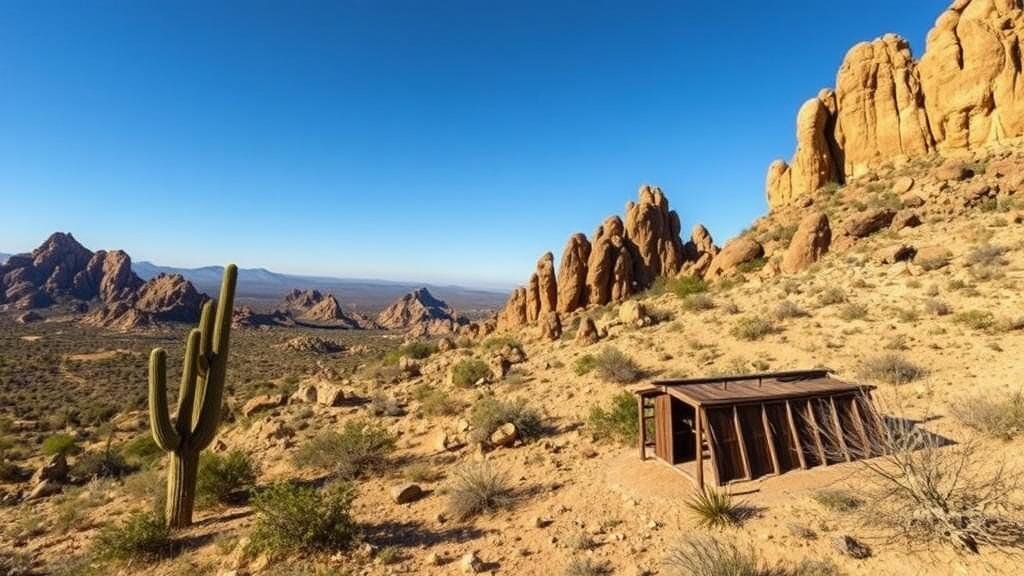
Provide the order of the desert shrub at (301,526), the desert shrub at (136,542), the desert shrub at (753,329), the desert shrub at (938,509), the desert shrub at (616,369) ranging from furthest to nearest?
the desert shrub at (753,329) → the desert shrub at (616,369) → the desert shrub at (136,542) → the desert shrub at (301,526) → the desert shrub at (938,509)

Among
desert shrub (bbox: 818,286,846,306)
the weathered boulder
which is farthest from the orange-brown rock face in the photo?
desert shrub (bbox: 818,286,846,306)

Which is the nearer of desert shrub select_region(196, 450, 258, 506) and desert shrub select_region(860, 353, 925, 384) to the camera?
desert shrub select_region(196, 450, 258, 506)

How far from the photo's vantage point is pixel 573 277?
35.2m

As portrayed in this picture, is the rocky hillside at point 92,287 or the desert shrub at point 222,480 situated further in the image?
the rocky hillside at point 92,287

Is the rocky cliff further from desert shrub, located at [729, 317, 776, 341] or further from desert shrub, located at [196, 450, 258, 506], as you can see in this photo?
desert shrub, located at [196, 450, 258, 506]

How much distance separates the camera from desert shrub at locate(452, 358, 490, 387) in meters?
18.5

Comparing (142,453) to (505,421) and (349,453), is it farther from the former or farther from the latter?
(505,421)

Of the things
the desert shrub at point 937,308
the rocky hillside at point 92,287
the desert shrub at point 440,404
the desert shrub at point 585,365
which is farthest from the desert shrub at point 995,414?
the rocky hillside at point 92,287

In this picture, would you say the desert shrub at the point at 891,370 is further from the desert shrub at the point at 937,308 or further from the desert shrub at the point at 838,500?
the desert shrub at the point at 838,500

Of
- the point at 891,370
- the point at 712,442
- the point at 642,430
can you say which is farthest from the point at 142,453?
the point at 891,370

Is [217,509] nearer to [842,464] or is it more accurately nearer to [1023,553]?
[842,464]

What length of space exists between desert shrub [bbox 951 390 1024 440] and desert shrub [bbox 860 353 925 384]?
2201 mm

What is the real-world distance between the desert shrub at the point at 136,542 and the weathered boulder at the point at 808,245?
2822cm

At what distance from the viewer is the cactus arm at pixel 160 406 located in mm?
9336
